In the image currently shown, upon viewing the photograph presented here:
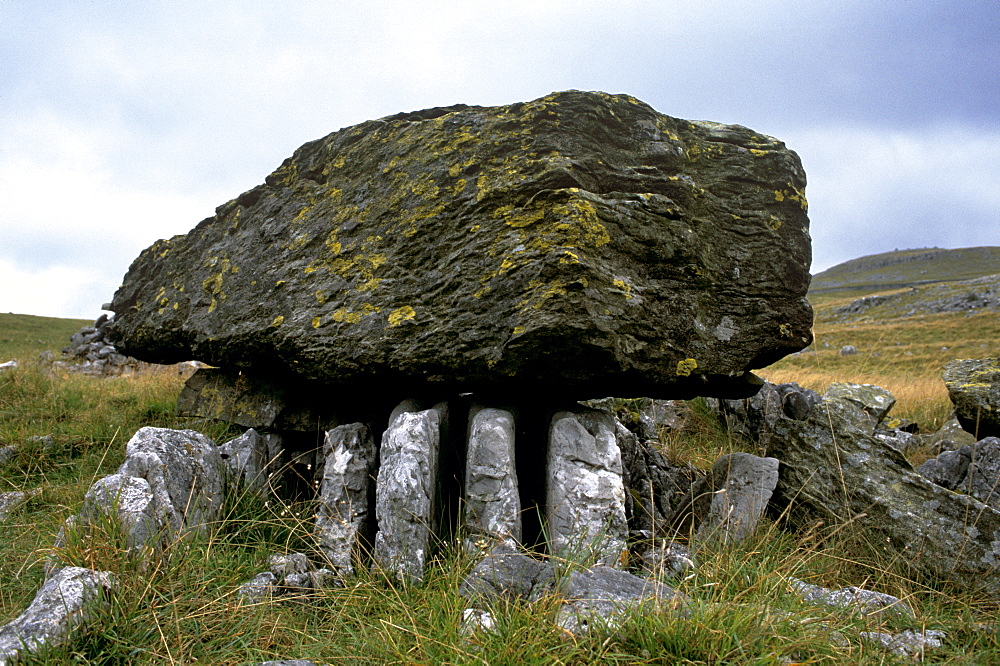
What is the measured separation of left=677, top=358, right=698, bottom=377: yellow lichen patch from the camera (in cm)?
503

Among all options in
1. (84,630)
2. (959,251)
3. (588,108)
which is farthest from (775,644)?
(959,251)

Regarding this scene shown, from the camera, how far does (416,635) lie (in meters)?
3.11

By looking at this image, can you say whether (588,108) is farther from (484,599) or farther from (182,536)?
(182,536)

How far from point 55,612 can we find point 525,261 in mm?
3611

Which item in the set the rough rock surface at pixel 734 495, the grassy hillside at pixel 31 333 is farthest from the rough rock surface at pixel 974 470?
the grassy hillside at pixel 31 333

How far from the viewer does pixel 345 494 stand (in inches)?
198

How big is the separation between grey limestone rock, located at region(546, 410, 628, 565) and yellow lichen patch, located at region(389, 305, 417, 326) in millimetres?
1486

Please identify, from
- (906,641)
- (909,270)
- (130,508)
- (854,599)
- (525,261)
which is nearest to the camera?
(906,641)

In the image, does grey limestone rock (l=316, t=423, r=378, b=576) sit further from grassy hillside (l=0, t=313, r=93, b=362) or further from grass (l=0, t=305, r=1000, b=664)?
grassy hillside (l=0, t=313, r=93, b=362)

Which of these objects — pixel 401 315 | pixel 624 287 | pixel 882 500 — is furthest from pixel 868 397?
pixel 401 315

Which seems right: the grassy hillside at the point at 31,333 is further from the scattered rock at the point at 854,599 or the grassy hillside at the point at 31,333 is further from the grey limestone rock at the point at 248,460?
the scattered rock at the point at 854,599

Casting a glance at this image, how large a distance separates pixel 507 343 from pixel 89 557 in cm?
300

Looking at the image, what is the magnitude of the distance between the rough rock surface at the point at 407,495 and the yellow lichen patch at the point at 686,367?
6.78 ft

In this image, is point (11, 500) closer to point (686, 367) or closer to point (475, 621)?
point (475, 621)
